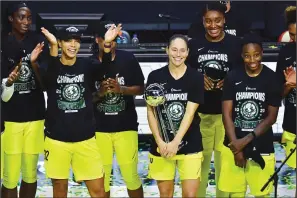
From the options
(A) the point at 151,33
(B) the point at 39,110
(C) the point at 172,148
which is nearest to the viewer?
(C) the point at 172,148

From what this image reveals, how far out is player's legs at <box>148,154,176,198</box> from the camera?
6.46 metres

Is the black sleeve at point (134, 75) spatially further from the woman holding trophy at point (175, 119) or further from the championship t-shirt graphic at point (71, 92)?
the championship t-shirt graphic at point (71, 92)

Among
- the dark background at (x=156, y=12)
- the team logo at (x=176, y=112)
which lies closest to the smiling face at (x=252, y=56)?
the team logo at (x=176, y=112)

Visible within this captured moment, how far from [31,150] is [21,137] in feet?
0.42

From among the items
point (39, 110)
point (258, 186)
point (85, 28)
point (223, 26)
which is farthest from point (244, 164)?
point (85, 28)

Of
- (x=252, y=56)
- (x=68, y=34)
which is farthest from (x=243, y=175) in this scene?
(x=68, y=34)

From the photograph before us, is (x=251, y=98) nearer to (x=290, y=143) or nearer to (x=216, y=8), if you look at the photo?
(x=290, y=143)

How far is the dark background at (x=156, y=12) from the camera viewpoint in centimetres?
1123

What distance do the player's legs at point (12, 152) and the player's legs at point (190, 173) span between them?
126 cm

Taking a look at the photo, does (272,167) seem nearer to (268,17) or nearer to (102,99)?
(102,99)

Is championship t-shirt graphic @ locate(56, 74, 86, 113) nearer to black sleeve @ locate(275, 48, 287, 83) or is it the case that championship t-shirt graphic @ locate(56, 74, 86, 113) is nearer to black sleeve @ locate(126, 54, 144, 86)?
black sleeve @ locate(126, 54, 144, 86)

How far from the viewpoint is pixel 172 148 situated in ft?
20.9

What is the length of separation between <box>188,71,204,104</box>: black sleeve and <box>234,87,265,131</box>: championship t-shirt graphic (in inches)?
10.9

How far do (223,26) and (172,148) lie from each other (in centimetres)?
112
